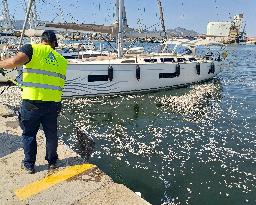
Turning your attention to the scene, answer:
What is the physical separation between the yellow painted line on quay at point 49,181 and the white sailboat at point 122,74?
39.5ft

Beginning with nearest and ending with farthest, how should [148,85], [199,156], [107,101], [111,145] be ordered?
[199,156] < [111,145] < [107,101] < [148,85]

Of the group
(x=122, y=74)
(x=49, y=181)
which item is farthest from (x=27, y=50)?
(x=122, y=74)

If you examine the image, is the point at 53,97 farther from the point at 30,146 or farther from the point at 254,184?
the point at 254,184

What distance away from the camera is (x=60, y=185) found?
4.86 m

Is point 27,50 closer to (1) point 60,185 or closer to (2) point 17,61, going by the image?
(2) point 17,61

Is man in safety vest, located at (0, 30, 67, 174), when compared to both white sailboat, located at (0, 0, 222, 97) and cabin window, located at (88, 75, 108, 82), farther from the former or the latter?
cabin window, located at (88, 75, 108, 82)

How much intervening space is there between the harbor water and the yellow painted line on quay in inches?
42.7

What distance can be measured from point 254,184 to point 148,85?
12.1m

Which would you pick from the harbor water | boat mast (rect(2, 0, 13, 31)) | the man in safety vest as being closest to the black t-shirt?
the man in safety vest

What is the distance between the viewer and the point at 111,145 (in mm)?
10750

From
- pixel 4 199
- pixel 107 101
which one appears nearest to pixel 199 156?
pixel 4 199

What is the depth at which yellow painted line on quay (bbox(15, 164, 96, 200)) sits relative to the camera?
4657 mm

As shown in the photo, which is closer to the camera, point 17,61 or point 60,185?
A: point 17,61

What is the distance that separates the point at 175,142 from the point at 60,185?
6.80 m
